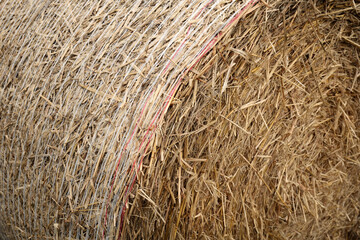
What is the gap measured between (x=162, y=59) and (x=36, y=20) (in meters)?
0.64

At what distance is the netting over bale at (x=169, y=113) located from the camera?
1324 mm

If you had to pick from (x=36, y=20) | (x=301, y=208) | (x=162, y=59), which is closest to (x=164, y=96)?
(x=162, y=59)

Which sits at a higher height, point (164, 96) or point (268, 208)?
point (164, 96)

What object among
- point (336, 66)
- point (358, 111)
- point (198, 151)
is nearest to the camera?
point (198, 151)

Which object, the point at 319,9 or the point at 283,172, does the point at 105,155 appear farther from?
the point at 319,9

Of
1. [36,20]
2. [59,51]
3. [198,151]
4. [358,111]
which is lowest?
[358,111]

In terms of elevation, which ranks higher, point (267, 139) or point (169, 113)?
point (169, 113)

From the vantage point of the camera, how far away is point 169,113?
132 centimetres

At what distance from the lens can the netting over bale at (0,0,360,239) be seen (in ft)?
4.34

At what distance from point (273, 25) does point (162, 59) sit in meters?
0.41

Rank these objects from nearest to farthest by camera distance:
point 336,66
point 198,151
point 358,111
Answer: point 198,151, point 336,66, point 358,111

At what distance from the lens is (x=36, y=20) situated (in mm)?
1674

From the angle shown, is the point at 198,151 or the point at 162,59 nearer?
the point at 162,59

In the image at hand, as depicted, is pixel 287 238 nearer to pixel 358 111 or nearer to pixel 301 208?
pixel 301 208
